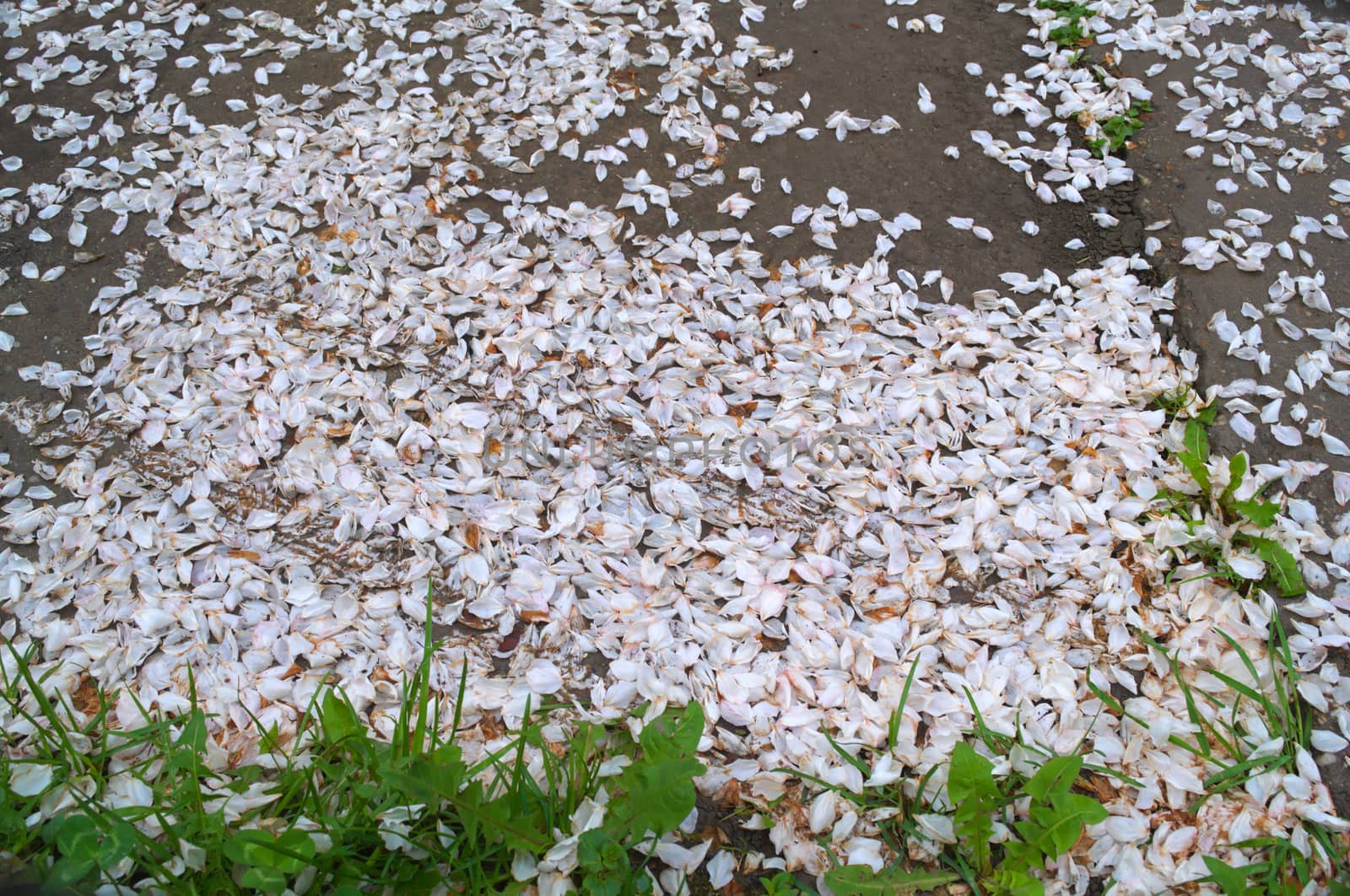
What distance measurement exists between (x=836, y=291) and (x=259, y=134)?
205 centimetres

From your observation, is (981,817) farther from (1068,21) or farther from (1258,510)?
(1068,21)

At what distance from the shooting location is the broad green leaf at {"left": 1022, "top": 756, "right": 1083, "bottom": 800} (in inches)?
71.1

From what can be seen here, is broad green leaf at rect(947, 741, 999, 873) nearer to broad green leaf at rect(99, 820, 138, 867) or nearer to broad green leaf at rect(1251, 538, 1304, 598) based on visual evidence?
broad green leaf at rect(1251, 538, 1304, 598)

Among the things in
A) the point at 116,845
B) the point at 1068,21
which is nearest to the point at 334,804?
the point at 116,845

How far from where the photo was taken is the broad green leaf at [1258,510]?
225cm

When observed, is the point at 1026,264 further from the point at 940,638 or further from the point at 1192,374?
the point at 940,638

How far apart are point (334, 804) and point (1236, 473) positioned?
2224mm

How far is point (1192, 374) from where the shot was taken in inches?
103

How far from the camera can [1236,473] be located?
2322 mm

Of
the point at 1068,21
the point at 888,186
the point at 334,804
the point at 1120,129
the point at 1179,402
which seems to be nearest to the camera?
the point at 334,804

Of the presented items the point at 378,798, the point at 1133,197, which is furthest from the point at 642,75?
the point at 378,798

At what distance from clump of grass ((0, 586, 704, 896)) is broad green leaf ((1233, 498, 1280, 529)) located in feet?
4.78

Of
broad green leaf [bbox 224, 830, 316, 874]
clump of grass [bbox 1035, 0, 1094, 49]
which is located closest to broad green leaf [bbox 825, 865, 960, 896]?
broad green leaf [bbox 224, 830, 316, 874]

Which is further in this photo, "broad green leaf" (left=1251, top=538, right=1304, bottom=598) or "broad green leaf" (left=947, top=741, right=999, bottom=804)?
"broad green leaf" (left=1251, top=538, right=1304, bottom=598)
